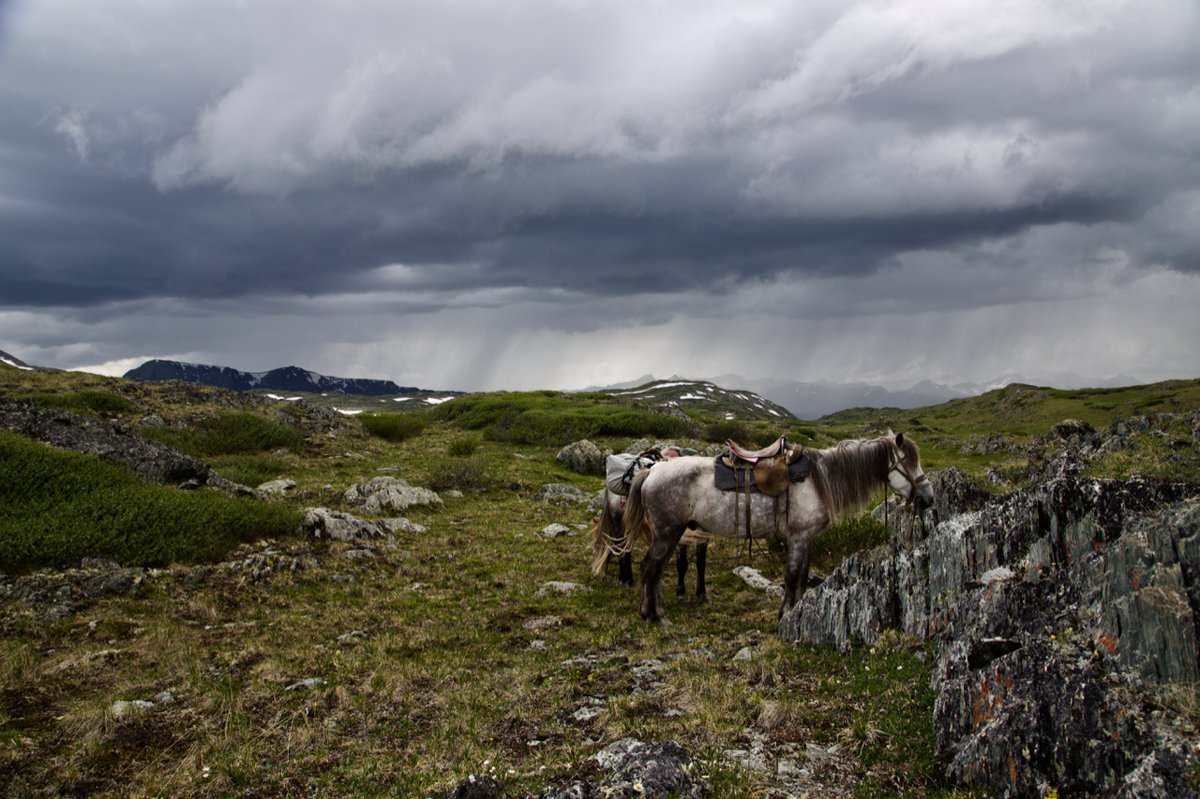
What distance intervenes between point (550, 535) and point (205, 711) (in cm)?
1224

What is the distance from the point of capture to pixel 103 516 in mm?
15422

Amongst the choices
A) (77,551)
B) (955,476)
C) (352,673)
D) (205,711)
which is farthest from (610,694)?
(77,551)

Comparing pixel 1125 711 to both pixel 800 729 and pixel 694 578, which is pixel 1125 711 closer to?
pixel 800 729

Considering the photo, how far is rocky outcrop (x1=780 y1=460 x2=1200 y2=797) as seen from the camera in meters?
4.71

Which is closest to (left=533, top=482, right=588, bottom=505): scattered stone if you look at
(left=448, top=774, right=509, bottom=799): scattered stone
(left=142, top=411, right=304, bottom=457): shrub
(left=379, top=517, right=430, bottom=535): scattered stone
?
(left=379, top=517, right=430, bottom=535): scattered stone

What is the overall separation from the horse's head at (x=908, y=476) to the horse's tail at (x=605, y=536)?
19.7 feet

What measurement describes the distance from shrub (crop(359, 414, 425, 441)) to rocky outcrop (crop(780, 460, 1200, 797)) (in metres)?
40.7

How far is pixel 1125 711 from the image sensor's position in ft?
15.6

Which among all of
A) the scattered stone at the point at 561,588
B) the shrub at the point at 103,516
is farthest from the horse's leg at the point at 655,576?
the shrub at the point at 103,516

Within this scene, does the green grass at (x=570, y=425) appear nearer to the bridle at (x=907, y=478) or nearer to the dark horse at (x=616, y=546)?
the dark horse at (x=616, y=546)

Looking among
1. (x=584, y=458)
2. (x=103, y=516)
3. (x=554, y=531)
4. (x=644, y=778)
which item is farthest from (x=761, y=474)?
(x=584, y=458)

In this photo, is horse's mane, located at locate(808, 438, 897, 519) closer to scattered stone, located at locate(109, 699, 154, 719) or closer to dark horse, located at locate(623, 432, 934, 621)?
dark horse, located at locate(623, 432, 934, 621)

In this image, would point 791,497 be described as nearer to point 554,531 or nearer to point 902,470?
point 902,470

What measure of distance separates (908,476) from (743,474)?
320cm
